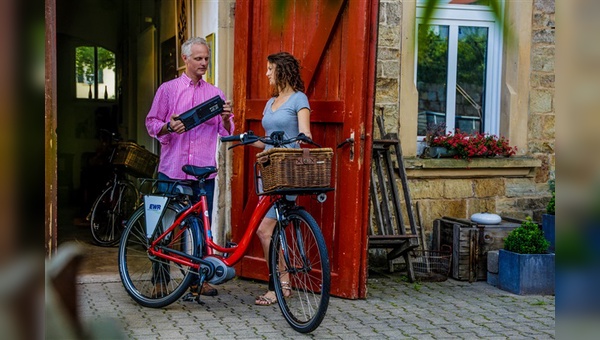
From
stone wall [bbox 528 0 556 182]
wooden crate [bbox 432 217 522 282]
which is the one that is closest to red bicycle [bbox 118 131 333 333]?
wooden crate [bbox 432 217 522 282]

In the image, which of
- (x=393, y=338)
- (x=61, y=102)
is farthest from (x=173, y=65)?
(x=61, y=102)

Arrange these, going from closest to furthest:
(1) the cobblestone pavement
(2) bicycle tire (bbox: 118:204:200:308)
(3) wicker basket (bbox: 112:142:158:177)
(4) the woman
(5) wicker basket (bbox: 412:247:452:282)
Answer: (1) the cobblestone pavement, (2) bicycle tire (bbox: 118:204:200:308), (4) the woman, (5) wicker basket (bbox: 412:247:452:282), (3) wicker basket (bbox: 112:142:158:177)

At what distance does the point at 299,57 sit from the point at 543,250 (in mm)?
2316

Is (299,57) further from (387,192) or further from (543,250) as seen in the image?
(543,250)

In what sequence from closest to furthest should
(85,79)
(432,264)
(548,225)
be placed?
(432,264) → (548,225) → (85,79)

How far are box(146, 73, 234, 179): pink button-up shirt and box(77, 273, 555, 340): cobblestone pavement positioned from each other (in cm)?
88

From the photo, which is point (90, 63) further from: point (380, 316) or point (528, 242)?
point (380, 316)

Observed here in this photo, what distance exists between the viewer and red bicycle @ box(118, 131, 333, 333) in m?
5.39

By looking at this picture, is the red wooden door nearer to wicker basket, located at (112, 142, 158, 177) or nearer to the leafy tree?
wicker basket, located at (112, 142, 158, 177)

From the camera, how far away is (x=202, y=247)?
568 centimetres

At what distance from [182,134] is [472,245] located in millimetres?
2633

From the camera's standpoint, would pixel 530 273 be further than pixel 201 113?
Yes

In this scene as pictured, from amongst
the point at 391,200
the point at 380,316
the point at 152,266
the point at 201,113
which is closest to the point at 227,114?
the point at 201,113

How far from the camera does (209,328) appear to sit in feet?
17.6
